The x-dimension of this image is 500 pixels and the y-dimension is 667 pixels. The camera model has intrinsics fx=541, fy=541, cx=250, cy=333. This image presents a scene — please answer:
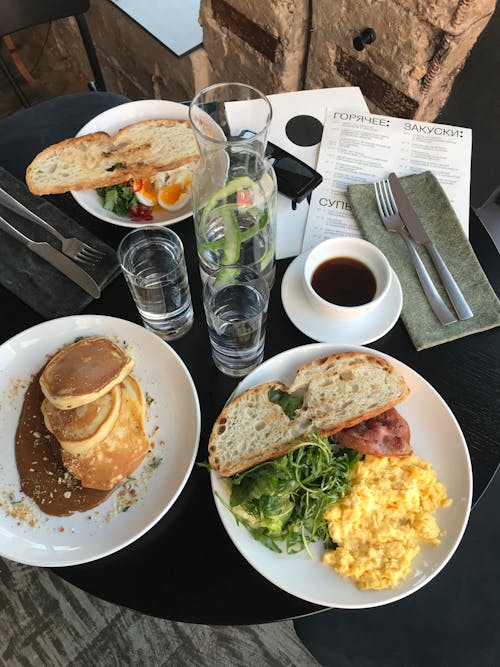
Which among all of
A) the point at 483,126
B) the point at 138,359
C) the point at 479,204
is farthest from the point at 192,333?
the point at 479,204

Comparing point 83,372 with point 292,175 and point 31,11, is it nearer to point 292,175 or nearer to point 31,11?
point 292,175

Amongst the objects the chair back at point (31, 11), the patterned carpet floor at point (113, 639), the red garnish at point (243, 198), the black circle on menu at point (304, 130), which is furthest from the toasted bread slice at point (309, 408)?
the chair back at point (31, 11)

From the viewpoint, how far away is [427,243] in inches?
54.3

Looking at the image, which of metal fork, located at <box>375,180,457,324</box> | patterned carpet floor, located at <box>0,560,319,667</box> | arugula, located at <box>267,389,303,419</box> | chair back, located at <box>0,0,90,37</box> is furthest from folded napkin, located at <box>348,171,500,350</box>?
chair back, located at <box>0,0,90,37</box>

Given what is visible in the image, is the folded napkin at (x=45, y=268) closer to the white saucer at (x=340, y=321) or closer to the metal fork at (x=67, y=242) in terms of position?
the metal fork at (x=67, y=242)

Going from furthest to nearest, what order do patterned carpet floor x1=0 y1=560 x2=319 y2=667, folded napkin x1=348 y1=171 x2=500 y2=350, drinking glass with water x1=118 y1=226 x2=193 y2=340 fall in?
patterned carpet floor x1=0 y1=560 x2=319 y2=667
folded napkin x1=348 y1=171 x2=500 y2=350
drinking glass with water x1=118 y1=226 x2=193 y2=340

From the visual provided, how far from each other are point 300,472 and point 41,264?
828mm

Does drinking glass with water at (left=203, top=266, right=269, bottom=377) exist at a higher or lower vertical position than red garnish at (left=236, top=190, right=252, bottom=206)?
lower

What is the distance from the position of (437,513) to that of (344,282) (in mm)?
542

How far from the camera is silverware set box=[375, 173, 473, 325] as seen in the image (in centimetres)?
129

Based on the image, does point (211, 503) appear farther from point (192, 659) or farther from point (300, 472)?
point (192, 659)

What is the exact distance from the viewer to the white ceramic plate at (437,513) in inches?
38.1

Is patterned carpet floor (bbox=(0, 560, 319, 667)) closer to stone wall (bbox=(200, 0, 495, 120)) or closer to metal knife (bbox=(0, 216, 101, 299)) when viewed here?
metal knife (bbox=(0, 216, 101, 299))

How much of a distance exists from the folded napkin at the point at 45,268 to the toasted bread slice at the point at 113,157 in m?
0.07
